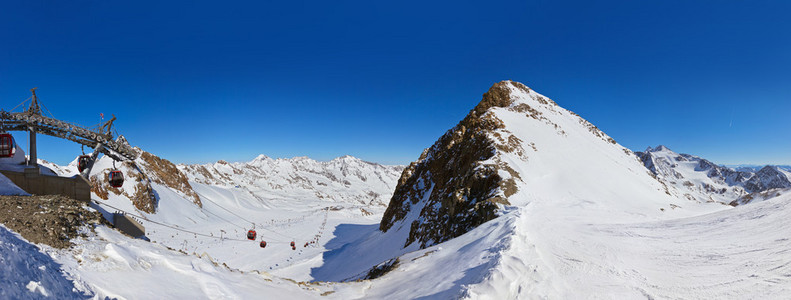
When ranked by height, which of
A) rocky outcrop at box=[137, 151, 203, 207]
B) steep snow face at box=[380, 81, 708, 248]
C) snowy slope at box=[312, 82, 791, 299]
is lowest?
snowy slope at box=[312, 82, 791, 299]

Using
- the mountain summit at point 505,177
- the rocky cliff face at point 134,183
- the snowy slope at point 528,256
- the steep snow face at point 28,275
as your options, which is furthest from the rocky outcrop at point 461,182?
the rocky cliff face at point 134,183

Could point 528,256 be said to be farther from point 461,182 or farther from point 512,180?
point 461,182

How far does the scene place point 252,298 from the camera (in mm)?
8289

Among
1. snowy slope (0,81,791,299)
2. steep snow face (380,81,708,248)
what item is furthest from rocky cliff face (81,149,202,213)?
steep snow face (380,81,708,248)

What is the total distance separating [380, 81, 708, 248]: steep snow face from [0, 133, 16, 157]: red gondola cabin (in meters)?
25.3

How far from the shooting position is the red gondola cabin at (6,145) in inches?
623

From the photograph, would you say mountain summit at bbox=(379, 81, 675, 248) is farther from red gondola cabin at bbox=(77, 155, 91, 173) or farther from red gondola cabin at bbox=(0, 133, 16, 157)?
red gondola cabin at bbox=(0, 133, 16, 157)

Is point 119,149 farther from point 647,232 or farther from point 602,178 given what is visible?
point 602,178

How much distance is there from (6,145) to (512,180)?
30594 mm

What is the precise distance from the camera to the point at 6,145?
16.0 m

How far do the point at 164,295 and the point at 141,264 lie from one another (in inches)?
65.0

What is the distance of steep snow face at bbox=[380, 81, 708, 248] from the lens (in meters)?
23.9

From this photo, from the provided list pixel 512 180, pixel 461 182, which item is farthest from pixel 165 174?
pixel 512 180

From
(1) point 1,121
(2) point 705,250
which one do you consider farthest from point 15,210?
(2) point 705,250
